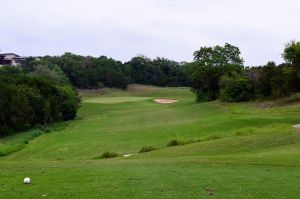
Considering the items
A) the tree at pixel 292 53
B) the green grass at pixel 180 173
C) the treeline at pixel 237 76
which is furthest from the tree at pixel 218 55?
the green grass at pixel 180 173

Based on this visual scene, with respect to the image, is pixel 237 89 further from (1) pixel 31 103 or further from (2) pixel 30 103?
(2) pixel 30 103

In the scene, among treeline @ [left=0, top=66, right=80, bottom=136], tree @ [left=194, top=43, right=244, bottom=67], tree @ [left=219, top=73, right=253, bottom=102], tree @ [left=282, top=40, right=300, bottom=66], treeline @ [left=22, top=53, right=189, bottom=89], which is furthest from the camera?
treeline @ [left=22, top=53, right=189, bottom=89]

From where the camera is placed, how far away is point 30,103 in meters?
68.3

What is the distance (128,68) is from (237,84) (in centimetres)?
10519

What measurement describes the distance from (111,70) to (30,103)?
89172 millimetres

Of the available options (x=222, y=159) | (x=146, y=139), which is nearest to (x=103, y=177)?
(x=222, y=159)

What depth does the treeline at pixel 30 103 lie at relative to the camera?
207 feet

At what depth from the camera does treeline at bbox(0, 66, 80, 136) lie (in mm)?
63125

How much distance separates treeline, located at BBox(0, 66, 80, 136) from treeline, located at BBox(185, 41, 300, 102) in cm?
2325

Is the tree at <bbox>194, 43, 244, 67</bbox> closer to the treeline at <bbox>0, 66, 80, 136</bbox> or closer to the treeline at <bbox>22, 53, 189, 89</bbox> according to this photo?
the treeline at <bbox>0, 66, 80, 136</bbox>

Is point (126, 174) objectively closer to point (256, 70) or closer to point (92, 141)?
point (92, 141)

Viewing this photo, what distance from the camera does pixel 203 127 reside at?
1747 inches

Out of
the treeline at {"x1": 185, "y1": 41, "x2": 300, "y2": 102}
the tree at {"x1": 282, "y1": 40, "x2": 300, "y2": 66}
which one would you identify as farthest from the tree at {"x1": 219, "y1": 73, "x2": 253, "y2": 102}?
the tree at {"x1": 282, "y1": 40, "x2": 300, "y2": 66}

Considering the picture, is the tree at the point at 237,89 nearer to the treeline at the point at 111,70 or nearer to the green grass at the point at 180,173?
the green grass at the point at 180,173
